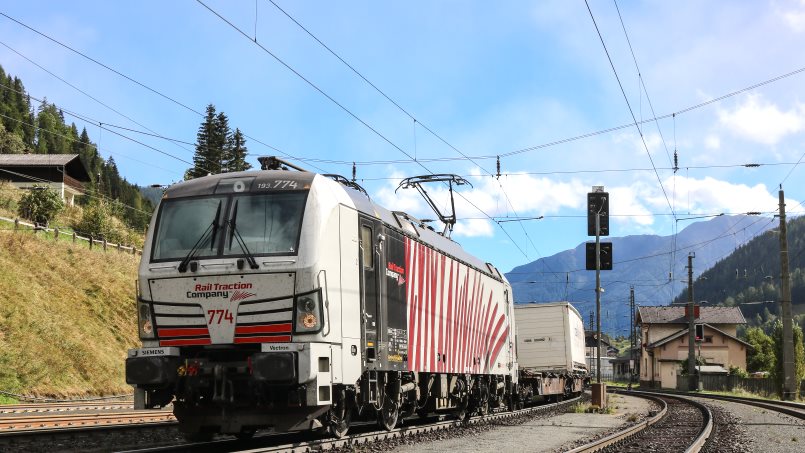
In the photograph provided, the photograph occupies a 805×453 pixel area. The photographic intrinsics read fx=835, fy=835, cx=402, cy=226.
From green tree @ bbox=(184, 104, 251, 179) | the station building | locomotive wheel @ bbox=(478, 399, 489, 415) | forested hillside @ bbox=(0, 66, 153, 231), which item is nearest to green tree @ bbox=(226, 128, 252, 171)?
green tree @ bbox=(184, 104, 251, 179)

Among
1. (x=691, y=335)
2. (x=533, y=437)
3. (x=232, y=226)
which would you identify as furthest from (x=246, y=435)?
(x=691, y=335)

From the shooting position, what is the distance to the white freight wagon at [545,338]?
33312mm

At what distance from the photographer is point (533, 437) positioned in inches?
636

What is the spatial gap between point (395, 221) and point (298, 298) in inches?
175

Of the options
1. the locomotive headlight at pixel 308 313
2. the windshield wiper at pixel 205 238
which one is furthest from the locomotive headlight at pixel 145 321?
the locomotive headlight at pixel 308 313

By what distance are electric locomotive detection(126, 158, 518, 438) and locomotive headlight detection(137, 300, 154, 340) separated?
0.02 metres

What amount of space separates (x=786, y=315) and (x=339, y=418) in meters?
28.9

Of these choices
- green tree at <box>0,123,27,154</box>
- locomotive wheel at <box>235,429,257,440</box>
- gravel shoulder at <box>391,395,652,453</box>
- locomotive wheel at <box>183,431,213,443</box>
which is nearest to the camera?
locomotive wheel at <box>183,431,213,443</box>

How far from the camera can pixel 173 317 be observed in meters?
11.5

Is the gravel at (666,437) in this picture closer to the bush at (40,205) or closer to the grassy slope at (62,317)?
the grassy slope at (62,317)

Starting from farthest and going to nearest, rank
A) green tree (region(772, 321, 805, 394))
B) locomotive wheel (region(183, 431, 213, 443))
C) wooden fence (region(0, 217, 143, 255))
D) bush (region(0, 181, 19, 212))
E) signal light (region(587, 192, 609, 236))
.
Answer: bush (region(0, 181, 19, 212))
green tree (region(772, 321, 805, 394))
wooden fence (region(0, 217, 143, 255))
signal light (region(587, 192, 609, 236))
locomotive wheel (region(183, 431, 213, 443))

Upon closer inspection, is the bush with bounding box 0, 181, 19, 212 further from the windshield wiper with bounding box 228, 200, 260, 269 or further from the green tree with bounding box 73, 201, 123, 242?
the windshield wiper with bounding box 228, 200, 260, 269

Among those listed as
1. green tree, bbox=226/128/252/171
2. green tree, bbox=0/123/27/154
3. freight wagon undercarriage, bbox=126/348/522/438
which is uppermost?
green tree, bbox=0/123/27/154

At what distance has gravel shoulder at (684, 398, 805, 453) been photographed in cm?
1547
